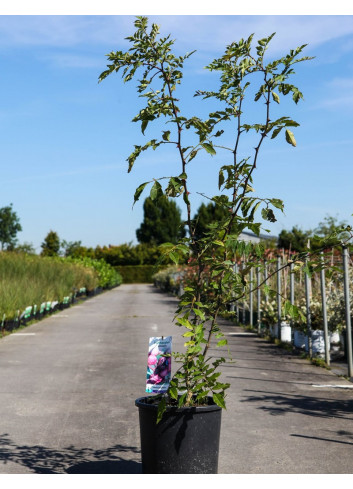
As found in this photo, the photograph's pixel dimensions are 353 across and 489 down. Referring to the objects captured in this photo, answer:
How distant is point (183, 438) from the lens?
466 cm

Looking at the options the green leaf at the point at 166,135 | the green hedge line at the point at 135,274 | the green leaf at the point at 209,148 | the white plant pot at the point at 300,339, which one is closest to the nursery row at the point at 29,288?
the white plant pot at the point at 300,339

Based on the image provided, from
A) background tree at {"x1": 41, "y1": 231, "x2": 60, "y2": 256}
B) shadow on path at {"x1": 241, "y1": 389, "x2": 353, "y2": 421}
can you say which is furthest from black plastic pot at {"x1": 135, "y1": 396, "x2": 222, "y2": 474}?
background tree at {"x1": 41, "y1": 231, "x2": 60, "y2": 256}

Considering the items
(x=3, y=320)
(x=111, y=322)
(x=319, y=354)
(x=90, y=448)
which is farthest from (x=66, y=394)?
(x=111, y=322)

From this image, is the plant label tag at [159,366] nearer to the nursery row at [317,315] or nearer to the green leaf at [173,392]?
the green leaf at [173,392]

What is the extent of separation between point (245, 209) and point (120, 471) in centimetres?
235

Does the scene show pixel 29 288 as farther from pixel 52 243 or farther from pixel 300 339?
pixel 52 243

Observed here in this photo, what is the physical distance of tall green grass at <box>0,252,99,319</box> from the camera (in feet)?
57.4

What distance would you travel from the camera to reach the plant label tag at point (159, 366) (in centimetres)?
506

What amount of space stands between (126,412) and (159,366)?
2.59 m

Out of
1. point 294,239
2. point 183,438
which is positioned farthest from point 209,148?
point 294,239

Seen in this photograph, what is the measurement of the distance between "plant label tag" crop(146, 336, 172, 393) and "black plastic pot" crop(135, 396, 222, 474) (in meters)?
0.31

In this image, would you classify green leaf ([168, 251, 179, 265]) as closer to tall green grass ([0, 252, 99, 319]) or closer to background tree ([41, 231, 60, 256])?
tall green grass ([0, 252, 99, 319])

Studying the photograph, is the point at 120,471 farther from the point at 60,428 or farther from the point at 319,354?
the point at 319,354

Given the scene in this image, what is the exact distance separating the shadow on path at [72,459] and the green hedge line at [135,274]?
263 feet
